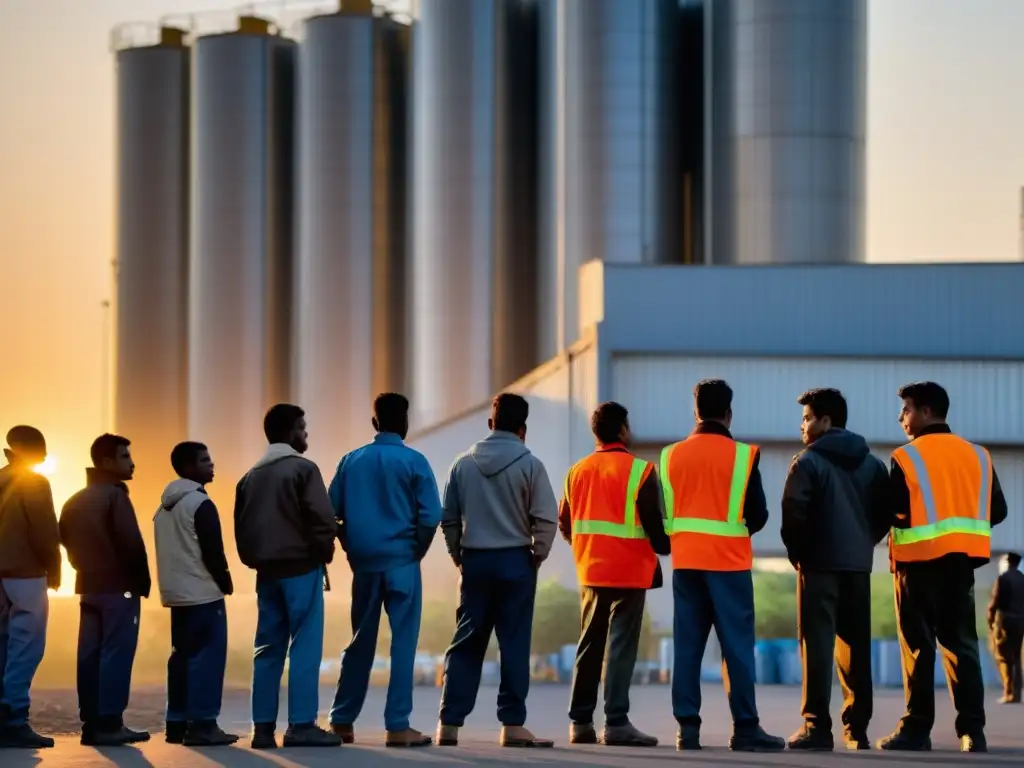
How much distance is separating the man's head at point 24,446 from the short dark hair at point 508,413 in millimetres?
2907

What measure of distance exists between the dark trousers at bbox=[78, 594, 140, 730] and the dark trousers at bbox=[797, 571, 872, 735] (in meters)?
4.02

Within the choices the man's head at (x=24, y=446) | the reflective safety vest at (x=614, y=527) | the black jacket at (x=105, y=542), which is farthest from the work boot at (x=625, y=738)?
the man's head at (x=24, y=446)

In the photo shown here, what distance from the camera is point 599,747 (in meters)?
12.7

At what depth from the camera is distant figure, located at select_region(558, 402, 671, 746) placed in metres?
13.0

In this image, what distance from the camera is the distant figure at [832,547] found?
41.4ft

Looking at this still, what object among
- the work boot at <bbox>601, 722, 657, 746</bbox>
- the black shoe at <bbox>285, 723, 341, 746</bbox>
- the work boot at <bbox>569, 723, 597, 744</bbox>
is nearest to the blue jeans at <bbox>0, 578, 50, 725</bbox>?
the black shoe at <bbox>285, 723, 341, 746</bbox>

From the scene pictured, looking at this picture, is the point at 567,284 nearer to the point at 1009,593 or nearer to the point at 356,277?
the point at 356,277

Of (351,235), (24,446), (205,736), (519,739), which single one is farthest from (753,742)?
(351,235)

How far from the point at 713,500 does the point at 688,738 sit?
137 cm

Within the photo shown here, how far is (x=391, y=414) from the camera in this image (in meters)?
13.0

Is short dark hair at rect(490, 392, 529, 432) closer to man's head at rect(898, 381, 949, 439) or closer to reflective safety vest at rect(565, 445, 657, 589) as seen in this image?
reflective safety vest at rect(565, 445, 657, 589)

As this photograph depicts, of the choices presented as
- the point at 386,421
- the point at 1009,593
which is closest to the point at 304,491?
the point at 386,421

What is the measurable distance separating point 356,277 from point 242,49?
22.0 ft

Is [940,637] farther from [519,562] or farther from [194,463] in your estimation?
[194,463]
